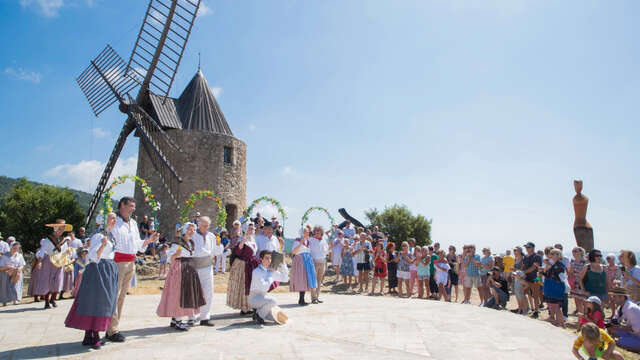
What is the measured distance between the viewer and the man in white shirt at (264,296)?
584 centimetres

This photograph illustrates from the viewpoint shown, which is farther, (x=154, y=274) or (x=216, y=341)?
(x=154, y=274)

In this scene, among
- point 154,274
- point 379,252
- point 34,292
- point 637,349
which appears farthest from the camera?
point 154,274

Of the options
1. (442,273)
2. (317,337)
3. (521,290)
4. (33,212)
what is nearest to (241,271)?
(317,337)

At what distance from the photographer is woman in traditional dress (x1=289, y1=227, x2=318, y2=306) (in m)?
7.57

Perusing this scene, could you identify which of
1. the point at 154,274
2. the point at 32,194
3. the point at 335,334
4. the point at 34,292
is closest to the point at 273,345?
the point at 335,334

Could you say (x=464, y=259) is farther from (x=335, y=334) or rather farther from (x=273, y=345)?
(x=273, y=345)

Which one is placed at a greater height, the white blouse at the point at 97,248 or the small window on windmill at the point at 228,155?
the small window on windmill at the point at 228,155

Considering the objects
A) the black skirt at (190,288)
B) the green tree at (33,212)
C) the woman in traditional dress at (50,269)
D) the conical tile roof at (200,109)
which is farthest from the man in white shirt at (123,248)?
the green tree at (33,212)

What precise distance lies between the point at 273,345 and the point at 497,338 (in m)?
3.15

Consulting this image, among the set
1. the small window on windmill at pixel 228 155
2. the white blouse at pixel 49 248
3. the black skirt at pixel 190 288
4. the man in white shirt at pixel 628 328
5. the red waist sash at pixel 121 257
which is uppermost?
the small window on windmill at pixel 228 155

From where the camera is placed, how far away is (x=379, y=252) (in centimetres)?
1127

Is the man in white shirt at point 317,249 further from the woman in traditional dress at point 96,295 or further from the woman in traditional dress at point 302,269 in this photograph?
the woman in traditional dress at point 96,295

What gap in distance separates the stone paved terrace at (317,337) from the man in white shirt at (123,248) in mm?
241

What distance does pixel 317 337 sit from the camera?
16.5 feet
